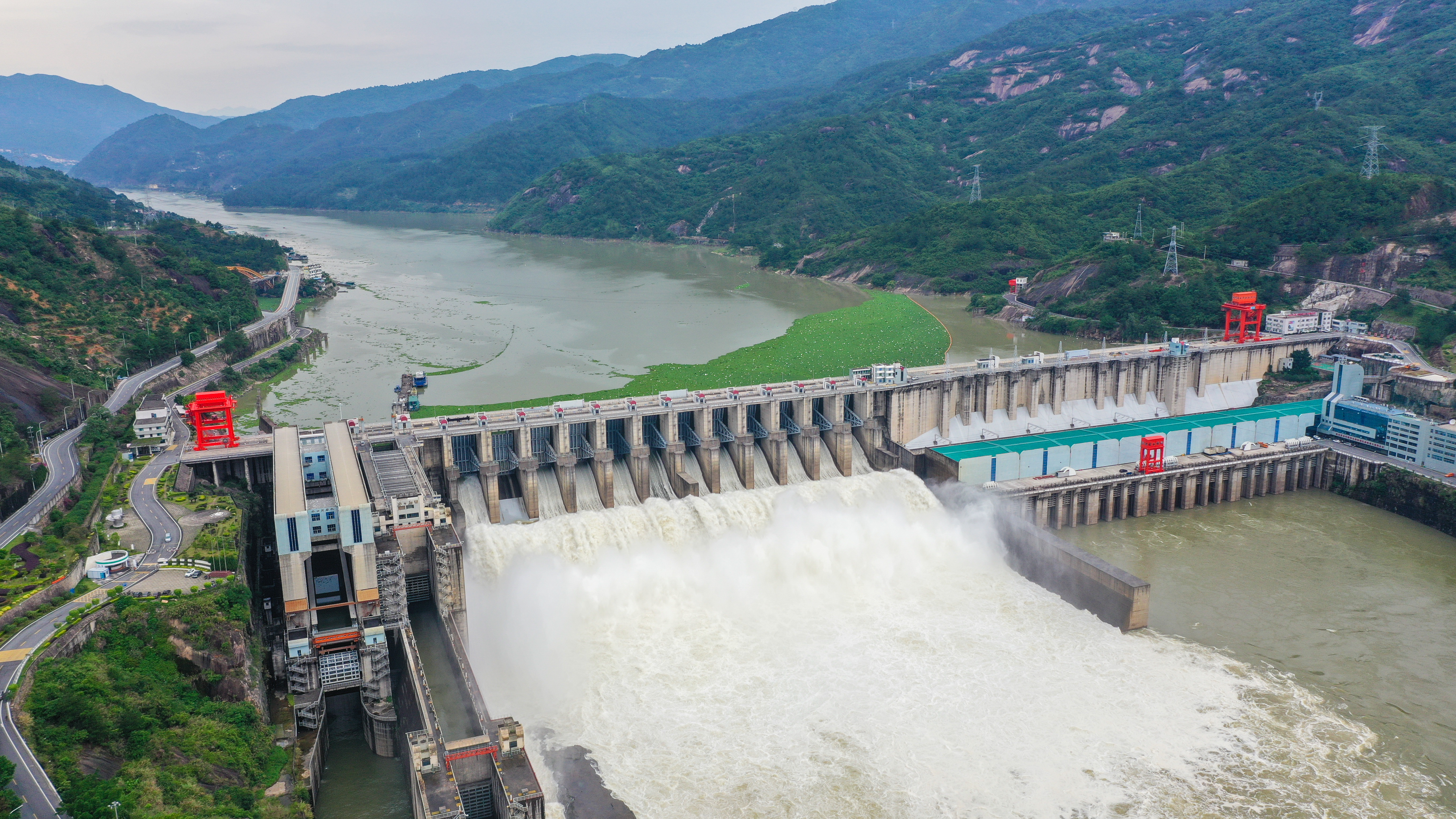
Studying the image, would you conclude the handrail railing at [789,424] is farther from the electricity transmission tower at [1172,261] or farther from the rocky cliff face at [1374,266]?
the rocky cliff face at [1374,266]

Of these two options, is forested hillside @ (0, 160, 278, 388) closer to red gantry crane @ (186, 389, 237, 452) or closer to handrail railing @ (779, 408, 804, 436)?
red gantry crane @ (186, 389, 237, 452)

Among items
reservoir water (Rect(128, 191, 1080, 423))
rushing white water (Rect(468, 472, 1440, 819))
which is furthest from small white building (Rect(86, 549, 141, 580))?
reservoir water (Rect(128, 191, 1080, 423))

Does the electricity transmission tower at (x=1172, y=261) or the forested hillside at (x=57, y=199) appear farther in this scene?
the forested hillside at (x=57, y=199)

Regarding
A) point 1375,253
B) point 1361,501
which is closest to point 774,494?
point 1361,501

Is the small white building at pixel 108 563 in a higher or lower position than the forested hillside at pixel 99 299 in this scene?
lower

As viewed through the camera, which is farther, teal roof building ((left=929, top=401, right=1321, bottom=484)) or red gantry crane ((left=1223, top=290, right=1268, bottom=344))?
red gantry crane ((left=1223, top=290, right=1268, bottom=344))

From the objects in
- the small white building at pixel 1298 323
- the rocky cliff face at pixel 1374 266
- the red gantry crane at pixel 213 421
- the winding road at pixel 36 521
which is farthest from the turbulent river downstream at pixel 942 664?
the rocky cliff face at pixel 1374 266
